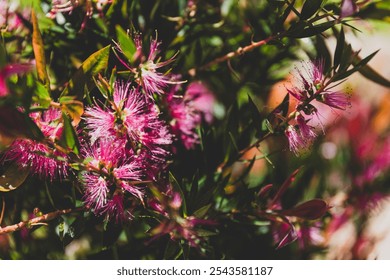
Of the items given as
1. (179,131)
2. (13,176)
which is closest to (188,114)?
(179,131)

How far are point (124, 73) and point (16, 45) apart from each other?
0.24m

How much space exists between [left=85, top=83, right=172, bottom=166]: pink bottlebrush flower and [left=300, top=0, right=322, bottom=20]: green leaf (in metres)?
0.22

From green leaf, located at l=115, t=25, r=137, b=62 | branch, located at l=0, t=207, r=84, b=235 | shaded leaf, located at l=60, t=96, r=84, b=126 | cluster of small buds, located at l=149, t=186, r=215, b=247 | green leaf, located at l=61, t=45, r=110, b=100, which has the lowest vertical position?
branch, located at l=0, t=207, r=84, b=235

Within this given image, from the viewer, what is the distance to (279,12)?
623 millimetres

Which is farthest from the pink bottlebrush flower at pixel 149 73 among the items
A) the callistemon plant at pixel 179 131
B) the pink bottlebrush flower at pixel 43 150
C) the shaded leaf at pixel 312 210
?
the shaded leaf at pixel 312 210

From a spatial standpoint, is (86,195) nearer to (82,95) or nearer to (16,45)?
(82,95)

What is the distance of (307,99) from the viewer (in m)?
0.58

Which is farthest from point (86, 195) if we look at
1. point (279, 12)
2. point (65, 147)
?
point (279, 12)

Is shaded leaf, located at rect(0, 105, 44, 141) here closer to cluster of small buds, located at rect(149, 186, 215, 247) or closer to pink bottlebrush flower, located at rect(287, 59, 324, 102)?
cluster of small buds, located at rect(149, 186, 215, 247)

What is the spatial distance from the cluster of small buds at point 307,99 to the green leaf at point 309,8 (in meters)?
0.06

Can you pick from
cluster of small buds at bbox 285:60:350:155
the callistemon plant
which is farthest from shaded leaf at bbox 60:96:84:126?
cluster of small buds at bbox 285:60:350:155

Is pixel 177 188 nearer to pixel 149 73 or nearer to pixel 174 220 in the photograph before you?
pixel 174 220

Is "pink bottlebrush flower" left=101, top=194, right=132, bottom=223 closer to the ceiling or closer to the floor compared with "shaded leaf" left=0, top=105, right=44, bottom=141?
closer to the floor

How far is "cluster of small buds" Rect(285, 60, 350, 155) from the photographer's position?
0.58m
